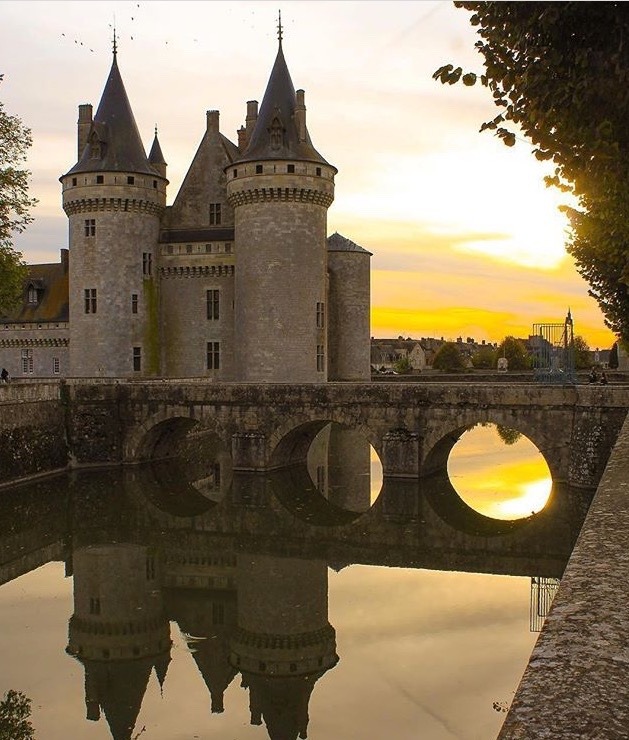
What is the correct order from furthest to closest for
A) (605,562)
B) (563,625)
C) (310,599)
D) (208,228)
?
1. (208,228)
2. (310,599)
3. (605,562)
4. (563,625)

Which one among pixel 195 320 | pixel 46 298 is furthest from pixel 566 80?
pixel 46 298

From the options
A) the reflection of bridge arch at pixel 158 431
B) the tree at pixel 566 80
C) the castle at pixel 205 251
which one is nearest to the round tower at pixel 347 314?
the castle at pixel 205 251

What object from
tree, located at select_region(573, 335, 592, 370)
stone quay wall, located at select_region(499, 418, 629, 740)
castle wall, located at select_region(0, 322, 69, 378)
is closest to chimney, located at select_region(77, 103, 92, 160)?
castle wall, located at select_region(0, 322, 69, 378)

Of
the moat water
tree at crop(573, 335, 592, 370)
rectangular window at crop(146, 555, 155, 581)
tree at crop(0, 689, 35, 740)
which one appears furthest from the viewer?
tree at crop(573, 335, 592, 370)

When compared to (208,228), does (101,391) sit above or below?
below

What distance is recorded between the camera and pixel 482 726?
7910mm

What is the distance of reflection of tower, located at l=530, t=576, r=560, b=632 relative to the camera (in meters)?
Answer: 11.3

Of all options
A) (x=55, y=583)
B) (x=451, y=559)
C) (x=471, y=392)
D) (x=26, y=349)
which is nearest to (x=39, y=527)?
(x=55, y=583)

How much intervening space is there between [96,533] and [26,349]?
21.7 metres

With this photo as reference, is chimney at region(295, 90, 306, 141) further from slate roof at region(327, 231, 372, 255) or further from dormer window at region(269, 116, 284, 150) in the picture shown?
slate roof at region(327, 231, 372, 255)

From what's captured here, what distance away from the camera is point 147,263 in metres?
31.9

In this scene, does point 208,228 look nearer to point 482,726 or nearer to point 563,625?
point 482,726

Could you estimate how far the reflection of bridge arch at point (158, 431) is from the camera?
78.1 feet

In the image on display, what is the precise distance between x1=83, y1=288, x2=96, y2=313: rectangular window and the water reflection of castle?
16418mm
